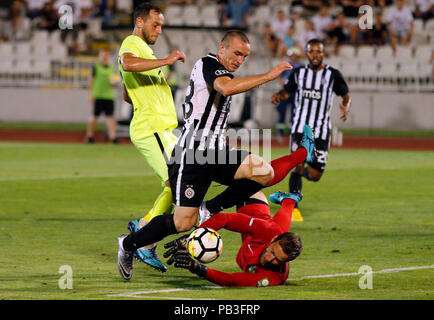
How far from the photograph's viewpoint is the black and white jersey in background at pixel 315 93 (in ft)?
42.1

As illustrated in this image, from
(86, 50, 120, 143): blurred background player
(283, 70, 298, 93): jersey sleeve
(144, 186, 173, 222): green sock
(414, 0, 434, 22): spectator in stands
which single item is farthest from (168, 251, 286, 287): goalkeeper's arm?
(414, 0, 434, 22): spectator in stands

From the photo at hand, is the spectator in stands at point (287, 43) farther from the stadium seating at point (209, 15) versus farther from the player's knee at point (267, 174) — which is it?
the player's knee at point (267, 174)

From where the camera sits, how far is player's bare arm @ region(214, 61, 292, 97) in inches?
298

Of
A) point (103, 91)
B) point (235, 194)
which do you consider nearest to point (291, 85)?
point (235, 194)

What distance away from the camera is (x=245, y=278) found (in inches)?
304

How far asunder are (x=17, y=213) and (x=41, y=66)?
2016 cm

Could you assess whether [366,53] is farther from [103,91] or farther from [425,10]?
[103,91]

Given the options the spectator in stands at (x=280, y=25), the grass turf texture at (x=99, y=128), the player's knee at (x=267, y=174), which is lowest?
the grass turf texture at (x=99, y=128)

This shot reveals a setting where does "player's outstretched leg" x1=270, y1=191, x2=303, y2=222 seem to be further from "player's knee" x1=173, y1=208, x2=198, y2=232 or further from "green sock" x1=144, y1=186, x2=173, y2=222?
"player's knee" x1=173, y1=208, x2=198, y2=232

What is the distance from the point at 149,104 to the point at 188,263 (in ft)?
6.37

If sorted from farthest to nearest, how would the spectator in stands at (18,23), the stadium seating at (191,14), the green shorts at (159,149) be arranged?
the spectator in stands at (18,23) < the stadium seating at (191,14) < the green shorts at (159,149)

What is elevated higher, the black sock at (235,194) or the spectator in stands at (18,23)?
the spectator in stands at (18,23)

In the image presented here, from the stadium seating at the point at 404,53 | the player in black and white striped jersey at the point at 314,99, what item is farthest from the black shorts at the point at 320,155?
the stadium seating at the point at 404,53

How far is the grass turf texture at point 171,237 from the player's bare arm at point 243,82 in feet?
5.13
